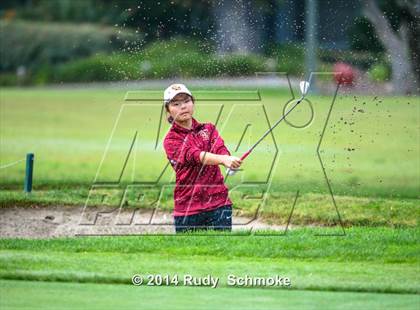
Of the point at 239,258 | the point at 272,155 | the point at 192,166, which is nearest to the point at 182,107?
the point at 192,166

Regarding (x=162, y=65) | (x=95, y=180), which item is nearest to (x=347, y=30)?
(x=162, y=65)

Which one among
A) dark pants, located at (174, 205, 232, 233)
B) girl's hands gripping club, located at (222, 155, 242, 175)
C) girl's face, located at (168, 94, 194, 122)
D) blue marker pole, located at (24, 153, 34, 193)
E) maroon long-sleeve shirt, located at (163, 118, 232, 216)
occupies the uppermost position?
girl's face, located at (168, 94, 194, 122)

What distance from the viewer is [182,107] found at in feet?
33.2

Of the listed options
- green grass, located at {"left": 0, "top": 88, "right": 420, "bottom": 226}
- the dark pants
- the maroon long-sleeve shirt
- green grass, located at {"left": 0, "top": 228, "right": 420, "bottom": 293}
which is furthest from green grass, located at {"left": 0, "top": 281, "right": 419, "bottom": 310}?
green grass, located at {"left": 0, "top": 88, "right": 420, "bottom": 226}

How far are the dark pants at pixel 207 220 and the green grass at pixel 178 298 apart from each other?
7.35 ft

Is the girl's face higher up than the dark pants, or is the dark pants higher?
the girl's face

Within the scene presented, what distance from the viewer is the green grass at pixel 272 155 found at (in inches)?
524

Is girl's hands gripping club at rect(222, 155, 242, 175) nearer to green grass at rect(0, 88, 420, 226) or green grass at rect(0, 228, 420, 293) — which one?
green grass at rect(0, 228, 420, 293)

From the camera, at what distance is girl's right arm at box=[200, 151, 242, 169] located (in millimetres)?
9625

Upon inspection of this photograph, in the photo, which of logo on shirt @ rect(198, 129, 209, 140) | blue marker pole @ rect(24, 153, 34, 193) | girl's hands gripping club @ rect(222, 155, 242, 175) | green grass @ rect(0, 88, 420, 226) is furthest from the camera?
green grass @ rect(0, 88, 420, 226)

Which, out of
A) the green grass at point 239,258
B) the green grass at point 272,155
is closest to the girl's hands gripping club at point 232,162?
the green grass at point 239,258

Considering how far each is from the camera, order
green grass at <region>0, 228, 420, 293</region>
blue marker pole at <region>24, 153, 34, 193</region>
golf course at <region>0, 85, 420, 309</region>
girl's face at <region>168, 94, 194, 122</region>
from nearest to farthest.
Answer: golf course at <region>0, 85, 420, 309</region>, green grass at <region>0, 228, 420, 293</region>, girl's face at <region>168, 94, 194, 122</region>, blue marker pole at <region>24, 153, 34, 193</region>

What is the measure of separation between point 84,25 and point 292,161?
26.5 meters

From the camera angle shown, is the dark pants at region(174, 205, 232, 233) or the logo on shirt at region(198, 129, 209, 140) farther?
the dark pants at region(174, 205, 232, 233)
